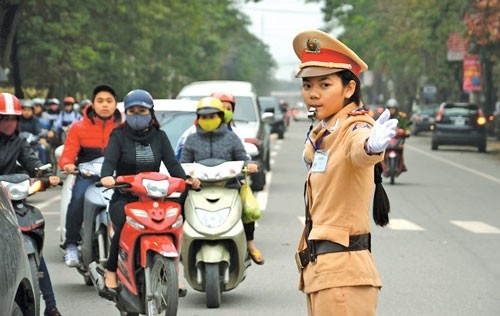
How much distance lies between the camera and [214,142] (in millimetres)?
10586

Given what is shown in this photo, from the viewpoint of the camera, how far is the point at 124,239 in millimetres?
8672

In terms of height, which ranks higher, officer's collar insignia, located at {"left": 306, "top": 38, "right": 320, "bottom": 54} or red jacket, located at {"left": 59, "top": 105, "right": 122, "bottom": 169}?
officer's collar insignia, located at {"left": 306, "top": 38, "right": 320, "bottom": 54}

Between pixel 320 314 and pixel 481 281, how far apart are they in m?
6.53

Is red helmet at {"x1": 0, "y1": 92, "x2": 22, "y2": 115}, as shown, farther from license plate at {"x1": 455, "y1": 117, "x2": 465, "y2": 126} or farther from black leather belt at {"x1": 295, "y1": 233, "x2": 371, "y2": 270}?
license plate at {"x1": 455, "y1": 117, "x2": 465, "y2": 126}

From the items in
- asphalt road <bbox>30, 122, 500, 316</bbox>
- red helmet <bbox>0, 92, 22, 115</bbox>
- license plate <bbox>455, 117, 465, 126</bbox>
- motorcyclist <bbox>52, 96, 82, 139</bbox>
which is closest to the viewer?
red helmet <bbox>0, 92, 22, 115</bbox>

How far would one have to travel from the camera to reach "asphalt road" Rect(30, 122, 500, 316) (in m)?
10.1

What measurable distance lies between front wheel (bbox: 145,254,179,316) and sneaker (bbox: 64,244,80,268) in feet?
7.78

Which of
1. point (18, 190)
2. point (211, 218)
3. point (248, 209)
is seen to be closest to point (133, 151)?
point (18, 190)

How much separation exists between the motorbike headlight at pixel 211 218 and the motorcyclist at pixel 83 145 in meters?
1.25

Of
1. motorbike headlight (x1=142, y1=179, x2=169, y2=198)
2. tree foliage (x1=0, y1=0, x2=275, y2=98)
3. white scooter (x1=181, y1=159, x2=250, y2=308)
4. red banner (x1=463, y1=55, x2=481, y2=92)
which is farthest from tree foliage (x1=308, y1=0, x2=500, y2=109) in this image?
motorbike headlight (x1=142, y1=179, x2=169, y2=198)

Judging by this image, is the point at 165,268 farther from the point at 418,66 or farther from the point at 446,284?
the point at 418,66

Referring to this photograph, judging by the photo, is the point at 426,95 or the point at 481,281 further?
the point at 426,95

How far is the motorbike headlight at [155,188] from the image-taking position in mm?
8453

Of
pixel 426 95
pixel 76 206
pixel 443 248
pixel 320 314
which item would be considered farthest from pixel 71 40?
pixel 426 95
